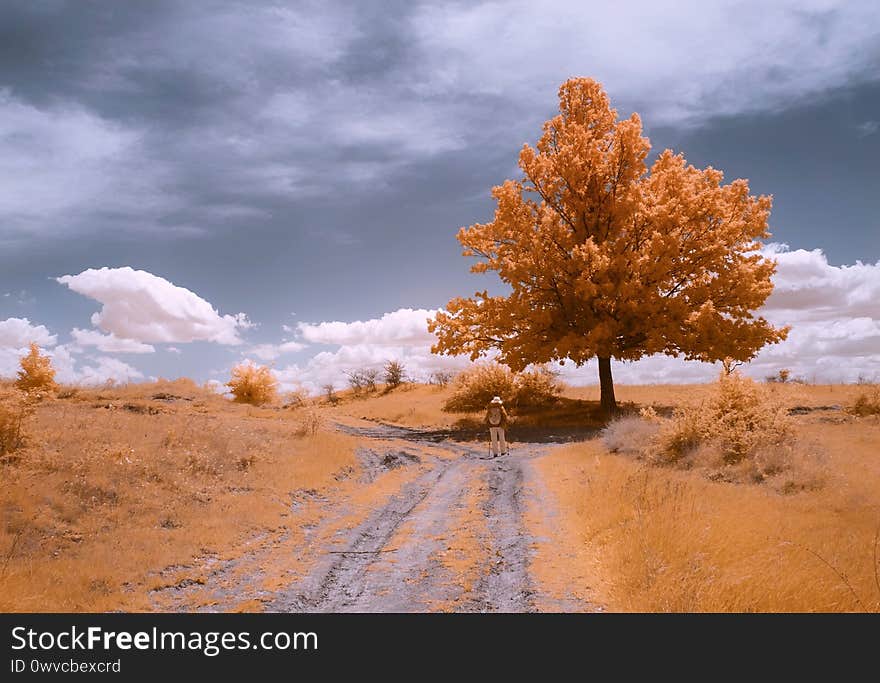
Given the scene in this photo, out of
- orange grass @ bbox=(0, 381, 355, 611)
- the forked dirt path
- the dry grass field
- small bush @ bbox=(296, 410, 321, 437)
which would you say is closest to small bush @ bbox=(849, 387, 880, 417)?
the dry grass field

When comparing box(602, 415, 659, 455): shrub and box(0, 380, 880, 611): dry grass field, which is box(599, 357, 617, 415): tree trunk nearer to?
box(602, 415, 659, 455): shrub

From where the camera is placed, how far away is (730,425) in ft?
42.2

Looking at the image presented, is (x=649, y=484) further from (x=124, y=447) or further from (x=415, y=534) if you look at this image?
(x=124, y=447)

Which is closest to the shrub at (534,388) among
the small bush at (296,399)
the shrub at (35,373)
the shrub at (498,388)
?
the shrub at (498,388)

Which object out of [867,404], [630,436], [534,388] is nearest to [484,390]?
[534,388]

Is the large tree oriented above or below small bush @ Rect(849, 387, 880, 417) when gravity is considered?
above

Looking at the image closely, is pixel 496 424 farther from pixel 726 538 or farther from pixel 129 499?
pixel 129 499

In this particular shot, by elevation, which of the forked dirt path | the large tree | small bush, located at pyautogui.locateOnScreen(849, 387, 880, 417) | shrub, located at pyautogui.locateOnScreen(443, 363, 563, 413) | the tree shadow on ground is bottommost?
the forked dirt path

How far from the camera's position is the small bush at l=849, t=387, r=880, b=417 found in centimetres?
1820

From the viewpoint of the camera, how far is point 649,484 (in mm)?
10320

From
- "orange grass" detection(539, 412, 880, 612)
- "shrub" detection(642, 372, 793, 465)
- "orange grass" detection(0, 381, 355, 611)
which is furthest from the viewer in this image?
"shrub" detection(642, 372, 793, 465)

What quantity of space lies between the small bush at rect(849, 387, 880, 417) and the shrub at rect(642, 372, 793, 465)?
7.45 metres

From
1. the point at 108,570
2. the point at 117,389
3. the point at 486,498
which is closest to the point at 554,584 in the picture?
the point at 486,498
